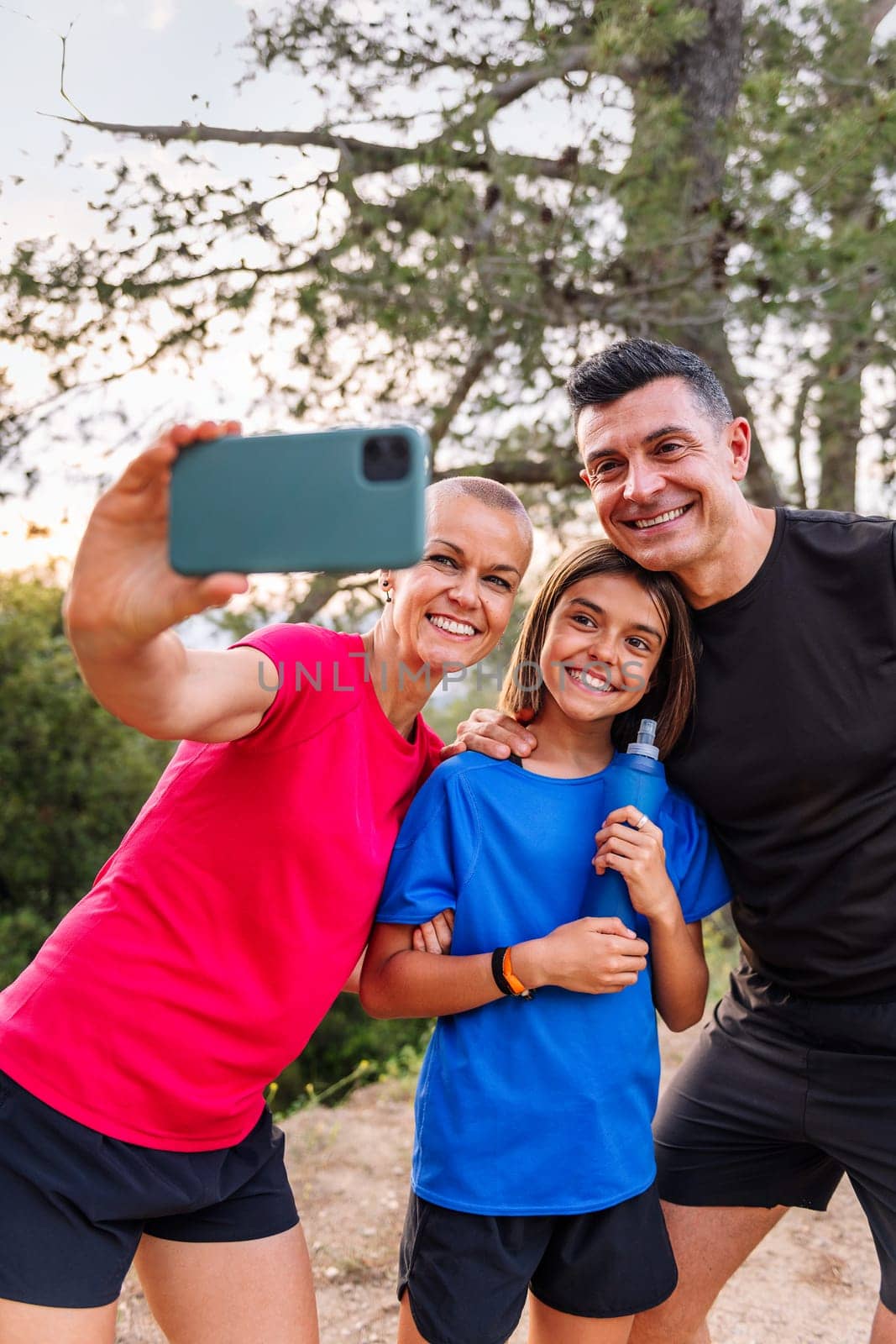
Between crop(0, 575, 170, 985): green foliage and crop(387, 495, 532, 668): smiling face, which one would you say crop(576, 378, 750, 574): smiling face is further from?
crop(0, 575, 170, 985): green foliage

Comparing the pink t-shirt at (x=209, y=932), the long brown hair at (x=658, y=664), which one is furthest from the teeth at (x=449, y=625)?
the long brown hair at (x=658, y=664)

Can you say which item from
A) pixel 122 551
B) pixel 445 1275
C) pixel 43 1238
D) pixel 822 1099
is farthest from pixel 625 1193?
pixel 122 551

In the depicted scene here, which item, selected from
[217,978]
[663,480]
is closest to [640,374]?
[663,480]

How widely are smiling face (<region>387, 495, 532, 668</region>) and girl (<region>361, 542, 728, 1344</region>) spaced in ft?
0.59

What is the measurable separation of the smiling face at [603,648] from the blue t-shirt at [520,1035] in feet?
0.49

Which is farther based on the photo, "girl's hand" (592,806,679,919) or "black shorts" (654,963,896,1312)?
"black shorts" (654,963,896,1312)

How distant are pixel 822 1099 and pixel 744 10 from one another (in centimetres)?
449

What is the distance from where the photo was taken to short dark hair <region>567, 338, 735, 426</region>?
206cm

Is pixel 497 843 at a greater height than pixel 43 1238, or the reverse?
pixel 497 843

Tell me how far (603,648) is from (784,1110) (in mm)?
1015

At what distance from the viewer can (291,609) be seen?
15.8 feet

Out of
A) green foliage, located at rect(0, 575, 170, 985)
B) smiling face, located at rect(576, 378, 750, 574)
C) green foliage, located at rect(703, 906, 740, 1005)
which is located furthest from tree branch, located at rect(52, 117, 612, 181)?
green foliage, located at rect(0, 575, 170, 985)

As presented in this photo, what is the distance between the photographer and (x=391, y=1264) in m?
3.24

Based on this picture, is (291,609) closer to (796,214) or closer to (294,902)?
(796,214)
